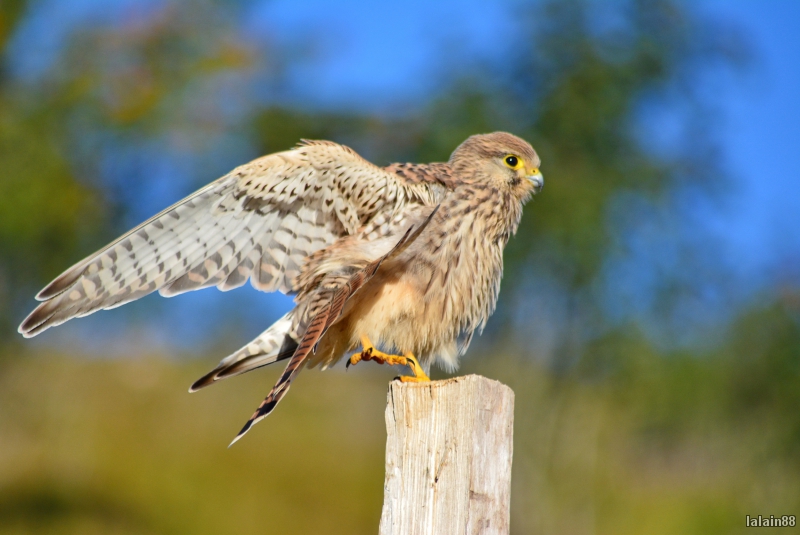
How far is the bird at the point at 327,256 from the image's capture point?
9.14 ft

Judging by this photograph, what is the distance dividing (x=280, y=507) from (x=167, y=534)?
1074mm

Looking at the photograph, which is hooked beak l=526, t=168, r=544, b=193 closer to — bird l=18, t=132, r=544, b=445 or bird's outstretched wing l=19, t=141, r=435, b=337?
bird l=18, t=132, r=544, b=445

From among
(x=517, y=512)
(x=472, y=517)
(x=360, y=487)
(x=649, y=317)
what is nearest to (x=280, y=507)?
(x=360, y=487)

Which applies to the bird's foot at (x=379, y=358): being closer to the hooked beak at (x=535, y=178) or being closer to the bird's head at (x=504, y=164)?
the bird's head at (x=504, y=164)

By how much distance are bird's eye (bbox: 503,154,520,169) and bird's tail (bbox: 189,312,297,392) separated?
113cm

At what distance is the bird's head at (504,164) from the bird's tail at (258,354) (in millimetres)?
1000

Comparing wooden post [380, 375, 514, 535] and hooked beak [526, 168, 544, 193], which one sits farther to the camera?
hooked beak [526, 168, 544, 193]

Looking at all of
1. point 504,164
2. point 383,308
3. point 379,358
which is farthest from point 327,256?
point 504,164

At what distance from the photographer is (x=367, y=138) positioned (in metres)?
8.71

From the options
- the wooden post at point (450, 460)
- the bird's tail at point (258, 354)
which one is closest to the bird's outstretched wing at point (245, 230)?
the bird's tail at point (258, 354)

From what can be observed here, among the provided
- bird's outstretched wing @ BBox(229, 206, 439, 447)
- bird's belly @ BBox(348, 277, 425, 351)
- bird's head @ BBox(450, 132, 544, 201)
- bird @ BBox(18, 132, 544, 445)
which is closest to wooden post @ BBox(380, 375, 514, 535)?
bird's outstretched wing @ BBox(229, 206, 439, 447)

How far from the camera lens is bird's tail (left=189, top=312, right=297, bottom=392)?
9.59 feet

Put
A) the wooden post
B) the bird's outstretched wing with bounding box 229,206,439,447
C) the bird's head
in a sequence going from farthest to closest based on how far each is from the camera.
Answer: the bird's head, the bird's outstretched wing with bounding box 229,206,439,447, the wooden post

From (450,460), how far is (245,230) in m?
1.46
